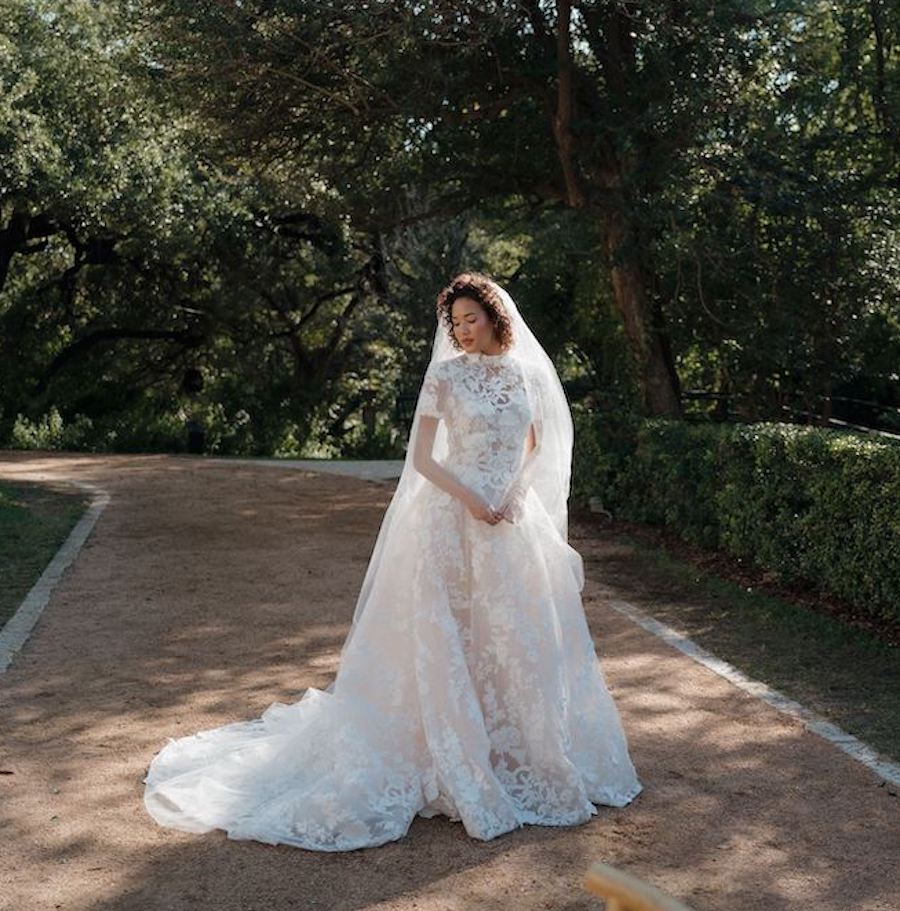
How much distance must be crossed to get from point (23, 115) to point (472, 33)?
34.3 feet

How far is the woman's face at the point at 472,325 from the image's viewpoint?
582cm

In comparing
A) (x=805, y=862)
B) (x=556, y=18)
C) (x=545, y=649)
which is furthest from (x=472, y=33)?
(x=805, y=862)

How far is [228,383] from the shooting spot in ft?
99.8

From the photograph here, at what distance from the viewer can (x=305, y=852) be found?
16.2 feet

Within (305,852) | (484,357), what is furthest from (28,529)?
(305,852)

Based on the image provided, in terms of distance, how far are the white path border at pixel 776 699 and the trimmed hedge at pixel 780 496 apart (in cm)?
136

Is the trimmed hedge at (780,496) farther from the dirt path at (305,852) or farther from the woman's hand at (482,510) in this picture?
the woman's hand at (482,510)

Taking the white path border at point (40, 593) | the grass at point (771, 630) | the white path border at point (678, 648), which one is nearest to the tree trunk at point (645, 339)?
the grass at point (771, 630)

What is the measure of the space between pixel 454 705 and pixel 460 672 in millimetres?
143

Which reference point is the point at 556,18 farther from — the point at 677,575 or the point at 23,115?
the point at 23,115

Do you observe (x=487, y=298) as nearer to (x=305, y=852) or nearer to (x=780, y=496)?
(x=305, y=852)

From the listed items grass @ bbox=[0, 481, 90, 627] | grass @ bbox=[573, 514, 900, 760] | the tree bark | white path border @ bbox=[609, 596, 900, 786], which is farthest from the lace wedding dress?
the tree bark

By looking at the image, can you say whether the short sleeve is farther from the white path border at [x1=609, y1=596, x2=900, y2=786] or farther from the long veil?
the white path border at [x1=609, y1=596, x2=900, y2=786]

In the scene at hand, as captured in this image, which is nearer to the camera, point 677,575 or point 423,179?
point 677,575
